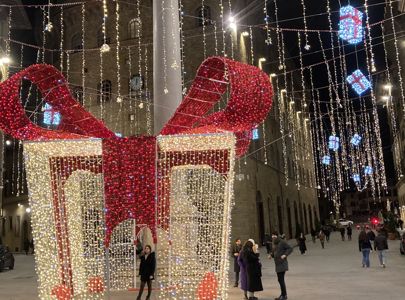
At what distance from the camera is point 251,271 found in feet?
33.3

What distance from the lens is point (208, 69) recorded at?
27.7 feet

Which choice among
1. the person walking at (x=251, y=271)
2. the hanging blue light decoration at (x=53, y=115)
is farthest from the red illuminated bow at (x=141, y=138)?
the person walking at (x=251, y=271)

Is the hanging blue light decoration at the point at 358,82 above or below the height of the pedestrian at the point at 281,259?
above

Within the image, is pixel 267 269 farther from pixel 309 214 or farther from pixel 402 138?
pixel 309 214

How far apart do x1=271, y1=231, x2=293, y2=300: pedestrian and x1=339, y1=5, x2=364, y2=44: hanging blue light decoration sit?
610cm

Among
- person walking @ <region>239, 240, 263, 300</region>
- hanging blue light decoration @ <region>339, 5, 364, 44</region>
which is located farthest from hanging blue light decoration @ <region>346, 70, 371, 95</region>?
person walking @ <region>239, 240, 263, 300</region>

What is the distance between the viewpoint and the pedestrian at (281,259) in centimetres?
1011

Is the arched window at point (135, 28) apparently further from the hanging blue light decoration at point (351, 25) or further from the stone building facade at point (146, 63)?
the hanging blue light decoration at point (351, 25)

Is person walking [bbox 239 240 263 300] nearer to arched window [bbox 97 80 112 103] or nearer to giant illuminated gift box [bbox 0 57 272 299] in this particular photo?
giant illuminated gift box [bbox 0 57 272 299]

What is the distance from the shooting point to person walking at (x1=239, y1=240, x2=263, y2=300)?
33.2 feet

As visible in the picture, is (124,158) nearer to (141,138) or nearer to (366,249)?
(141,138)

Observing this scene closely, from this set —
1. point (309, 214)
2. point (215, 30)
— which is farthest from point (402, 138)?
point (215, 30)

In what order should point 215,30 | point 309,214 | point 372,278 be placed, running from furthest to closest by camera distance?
point 309,214 → point 215,30 → point 372,278

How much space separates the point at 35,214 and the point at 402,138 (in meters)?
38.9
